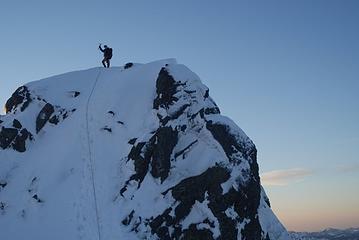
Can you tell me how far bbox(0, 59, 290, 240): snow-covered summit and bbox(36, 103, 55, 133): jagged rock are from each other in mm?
85

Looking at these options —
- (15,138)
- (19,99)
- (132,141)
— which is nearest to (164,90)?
(132,141)

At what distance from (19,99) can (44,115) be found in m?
4.57

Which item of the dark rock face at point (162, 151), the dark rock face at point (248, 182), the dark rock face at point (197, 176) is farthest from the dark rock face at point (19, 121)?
the dark rock face at point (248, 182)

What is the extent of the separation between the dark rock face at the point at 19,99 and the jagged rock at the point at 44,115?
2.21m

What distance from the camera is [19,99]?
40.3 meters

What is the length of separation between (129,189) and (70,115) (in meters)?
10.6

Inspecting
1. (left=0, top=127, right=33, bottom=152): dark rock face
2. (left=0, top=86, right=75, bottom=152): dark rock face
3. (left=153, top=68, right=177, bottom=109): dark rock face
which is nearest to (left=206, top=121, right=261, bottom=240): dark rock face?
(left=153, top=68, right=177, bottom=109): dark rock face

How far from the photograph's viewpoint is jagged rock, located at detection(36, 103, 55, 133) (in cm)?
3659

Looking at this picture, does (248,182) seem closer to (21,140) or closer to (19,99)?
(21,140)

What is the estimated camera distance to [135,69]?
40219 mm

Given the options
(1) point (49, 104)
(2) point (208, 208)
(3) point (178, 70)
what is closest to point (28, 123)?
(1) point (49, 104)

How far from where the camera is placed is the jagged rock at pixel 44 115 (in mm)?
36594

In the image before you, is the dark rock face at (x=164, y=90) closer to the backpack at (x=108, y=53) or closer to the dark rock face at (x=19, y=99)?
the backpack at (x=108, y=53)

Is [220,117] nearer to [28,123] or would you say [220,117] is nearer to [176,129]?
[176,129]
